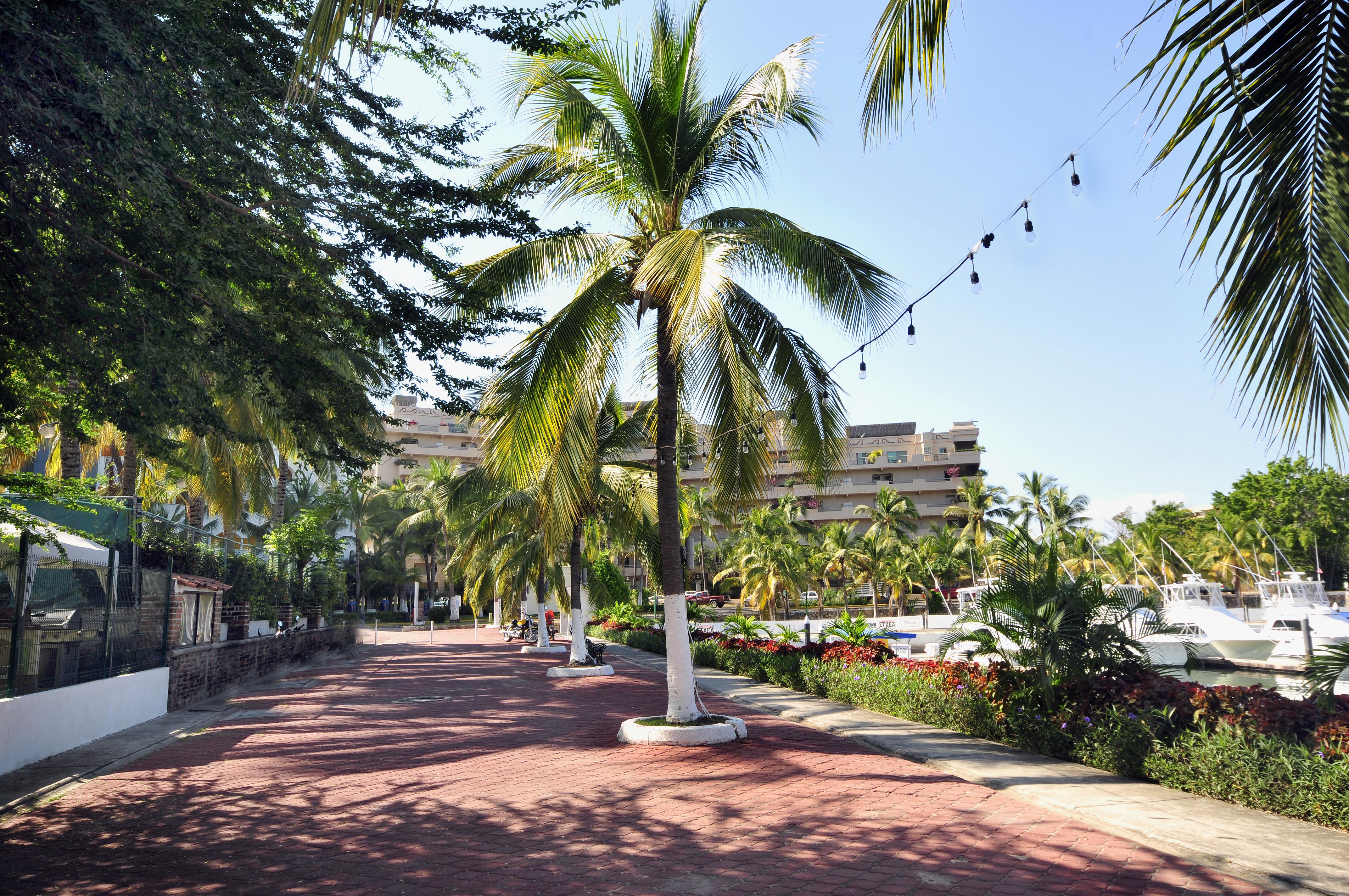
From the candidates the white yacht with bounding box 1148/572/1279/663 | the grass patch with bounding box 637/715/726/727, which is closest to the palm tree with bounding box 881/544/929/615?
the white yacht with bounding box 1148/572/1279/663

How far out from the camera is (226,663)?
19359mm

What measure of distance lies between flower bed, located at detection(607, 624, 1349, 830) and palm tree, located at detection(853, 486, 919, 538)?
5504cm

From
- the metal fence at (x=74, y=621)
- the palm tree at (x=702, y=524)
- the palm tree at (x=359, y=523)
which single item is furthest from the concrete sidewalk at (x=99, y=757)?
the palm tree at (x=359, y=523)

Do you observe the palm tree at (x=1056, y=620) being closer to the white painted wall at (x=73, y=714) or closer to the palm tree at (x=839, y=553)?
the white painted wall at (x=73, y=714)

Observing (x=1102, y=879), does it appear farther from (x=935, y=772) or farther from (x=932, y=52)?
(x=932, y=52)

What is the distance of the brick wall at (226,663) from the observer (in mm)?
16047

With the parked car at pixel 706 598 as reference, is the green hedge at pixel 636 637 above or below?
below

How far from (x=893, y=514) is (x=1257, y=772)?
63438 mm

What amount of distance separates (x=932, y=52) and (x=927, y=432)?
3389 inches

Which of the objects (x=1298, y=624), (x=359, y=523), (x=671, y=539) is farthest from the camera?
(x=359, y=523)

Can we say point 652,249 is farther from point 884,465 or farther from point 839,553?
point 884,465

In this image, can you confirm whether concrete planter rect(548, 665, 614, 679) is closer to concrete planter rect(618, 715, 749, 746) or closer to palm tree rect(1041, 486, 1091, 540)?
concrete planter rect(618, 715, 749, 746)

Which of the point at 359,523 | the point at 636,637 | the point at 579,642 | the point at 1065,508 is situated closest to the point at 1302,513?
the point at 1065,508

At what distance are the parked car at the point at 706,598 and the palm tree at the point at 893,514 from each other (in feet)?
45.4
